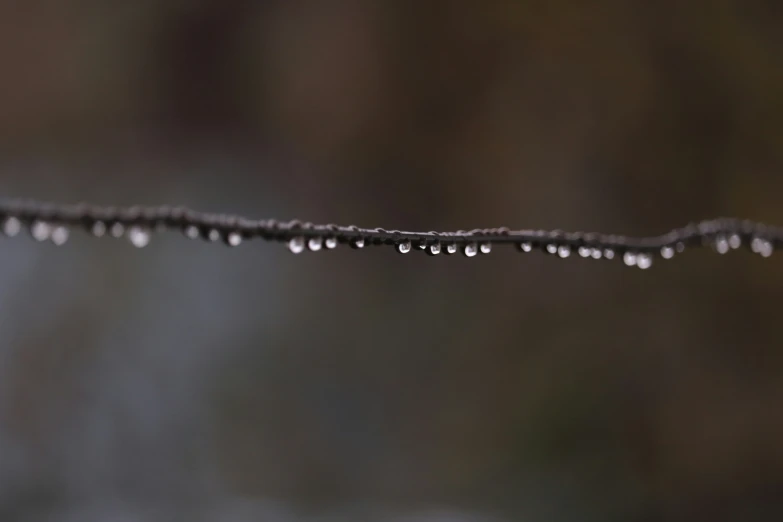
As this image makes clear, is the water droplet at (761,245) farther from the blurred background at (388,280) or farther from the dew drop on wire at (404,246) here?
the blurred background at (388,280)

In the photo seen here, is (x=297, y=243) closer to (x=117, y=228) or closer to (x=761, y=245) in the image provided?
(x=117, y=228)

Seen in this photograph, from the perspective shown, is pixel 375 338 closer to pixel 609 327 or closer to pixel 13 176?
pixel 609 327

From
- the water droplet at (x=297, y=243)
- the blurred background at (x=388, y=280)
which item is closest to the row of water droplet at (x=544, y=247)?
the water droplet at (x=297, y=243)

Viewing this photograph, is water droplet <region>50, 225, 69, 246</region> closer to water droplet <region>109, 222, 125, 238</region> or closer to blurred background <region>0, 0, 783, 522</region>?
water droplet <region>109, 222, 125, 238</region>

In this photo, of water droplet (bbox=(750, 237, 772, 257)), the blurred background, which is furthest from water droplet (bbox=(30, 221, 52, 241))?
the blurred background

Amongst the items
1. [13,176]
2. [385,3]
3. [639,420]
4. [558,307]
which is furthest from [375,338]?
[13,176]

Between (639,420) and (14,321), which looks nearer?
(639,420)
